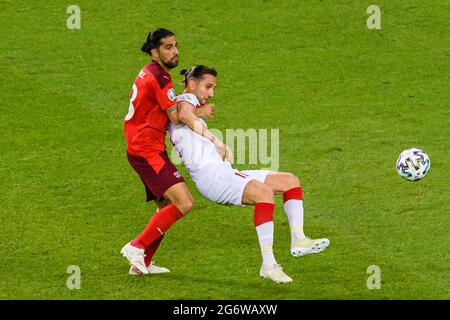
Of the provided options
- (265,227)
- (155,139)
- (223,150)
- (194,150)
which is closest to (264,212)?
(265,227)

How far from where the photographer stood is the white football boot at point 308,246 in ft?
31.4

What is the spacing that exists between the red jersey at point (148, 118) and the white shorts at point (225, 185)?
0.50 meters

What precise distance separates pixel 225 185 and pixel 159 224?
2.52 feet

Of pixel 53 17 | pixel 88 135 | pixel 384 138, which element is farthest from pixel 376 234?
pixel 53 17

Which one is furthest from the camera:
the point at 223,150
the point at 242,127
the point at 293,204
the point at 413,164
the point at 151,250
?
the point at 242,127

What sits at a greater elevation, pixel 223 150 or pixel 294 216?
pixel 223 150

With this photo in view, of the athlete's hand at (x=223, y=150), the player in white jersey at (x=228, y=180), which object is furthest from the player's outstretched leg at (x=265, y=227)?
the athlete's hand at (x=223, y=150)

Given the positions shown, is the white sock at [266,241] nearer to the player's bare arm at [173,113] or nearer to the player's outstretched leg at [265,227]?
the player's outstretched leg at [265,227]

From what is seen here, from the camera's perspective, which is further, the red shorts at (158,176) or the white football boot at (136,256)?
the white football boot at (136,256)

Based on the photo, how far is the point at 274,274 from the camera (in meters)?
9.67

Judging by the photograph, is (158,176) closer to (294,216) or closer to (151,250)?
(151,250)

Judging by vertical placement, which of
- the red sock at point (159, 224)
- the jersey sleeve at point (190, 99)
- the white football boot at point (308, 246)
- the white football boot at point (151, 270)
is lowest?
the white football boot at point (151, 270)

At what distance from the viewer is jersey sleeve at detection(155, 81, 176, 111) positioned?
982 centimetres

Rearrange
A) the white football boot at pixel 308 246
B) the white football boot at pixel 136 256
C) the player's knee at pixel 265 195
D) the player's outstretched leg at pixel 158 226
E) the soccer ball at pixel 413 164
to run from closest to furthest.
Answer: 1. the white football boot at pixel 308 246
2. the player's knee at pixel 265 195
3. the player's outstretched leg at pixel 158 226
4. the white football boot at pixel 136 256
5. the soccer ball at pixel 413 164
